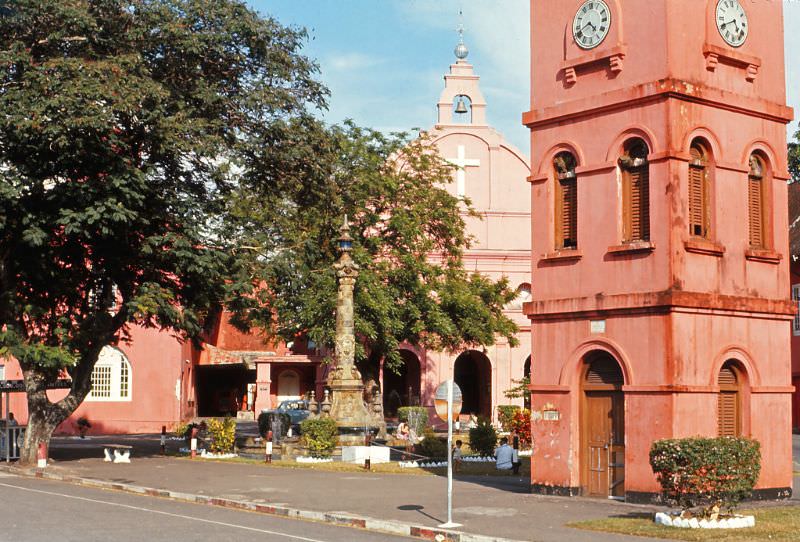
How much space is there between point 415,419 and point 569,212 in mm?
21284

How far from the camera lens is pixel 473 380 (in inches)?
2323

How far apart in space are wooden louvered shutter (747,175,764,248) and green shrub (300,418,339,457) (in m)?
13.8

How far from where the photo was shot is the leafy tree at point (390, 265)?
1569 inches

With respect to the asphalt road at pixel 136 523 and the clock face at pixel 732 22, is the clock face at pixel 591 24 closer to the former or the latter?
the clock face at pixel 732 22

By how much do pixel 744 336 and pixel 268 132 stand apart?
44.4 feet

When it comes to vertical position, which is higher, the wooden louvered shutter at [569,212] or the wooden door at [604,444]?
the wooden louvered shutter at [569,212]

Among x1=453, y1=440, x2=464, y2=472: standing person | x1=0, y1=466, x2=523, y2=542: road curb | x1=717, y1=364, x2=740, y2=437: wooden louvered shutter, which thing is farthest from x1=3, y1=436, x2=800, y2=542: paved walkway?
x1=453, y1=440, x2=464, y2=472: standing person

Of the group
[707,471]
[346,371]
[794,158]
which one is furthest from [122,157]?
[794,158]

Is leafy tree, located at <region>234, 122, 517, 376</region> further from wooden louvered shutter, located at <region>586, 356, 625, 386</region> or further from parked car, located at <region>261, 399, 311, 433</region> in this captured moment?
wooden louvered shutter, located at <region>586, 356, 625, 386</region>

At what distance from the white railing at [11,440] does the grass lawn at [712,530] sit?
1868 centimetres

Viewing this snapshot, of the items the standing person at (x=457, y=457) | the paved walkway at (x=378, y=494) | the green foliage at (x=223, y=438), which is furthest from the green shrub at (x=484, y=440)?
the green foliage at (x=223, y=438)

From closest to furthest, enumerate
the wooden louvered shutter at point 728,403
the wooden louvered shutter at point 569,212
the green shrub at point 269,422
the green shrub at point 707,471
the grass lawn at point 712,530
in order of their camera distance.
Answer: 1. the grass lawn at point 712,530
2. the green shrub at point 707,471
3. the wooden louvered shutter at point 728,403
4. the wooden louvered shutter at point 569,212
5. the green shrub at point 269,422

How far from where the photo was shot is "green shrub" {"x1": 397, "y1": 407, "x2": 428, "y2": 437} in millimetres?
38531

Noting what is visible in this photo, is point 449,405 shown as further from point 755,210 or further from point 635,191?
point 755,210
